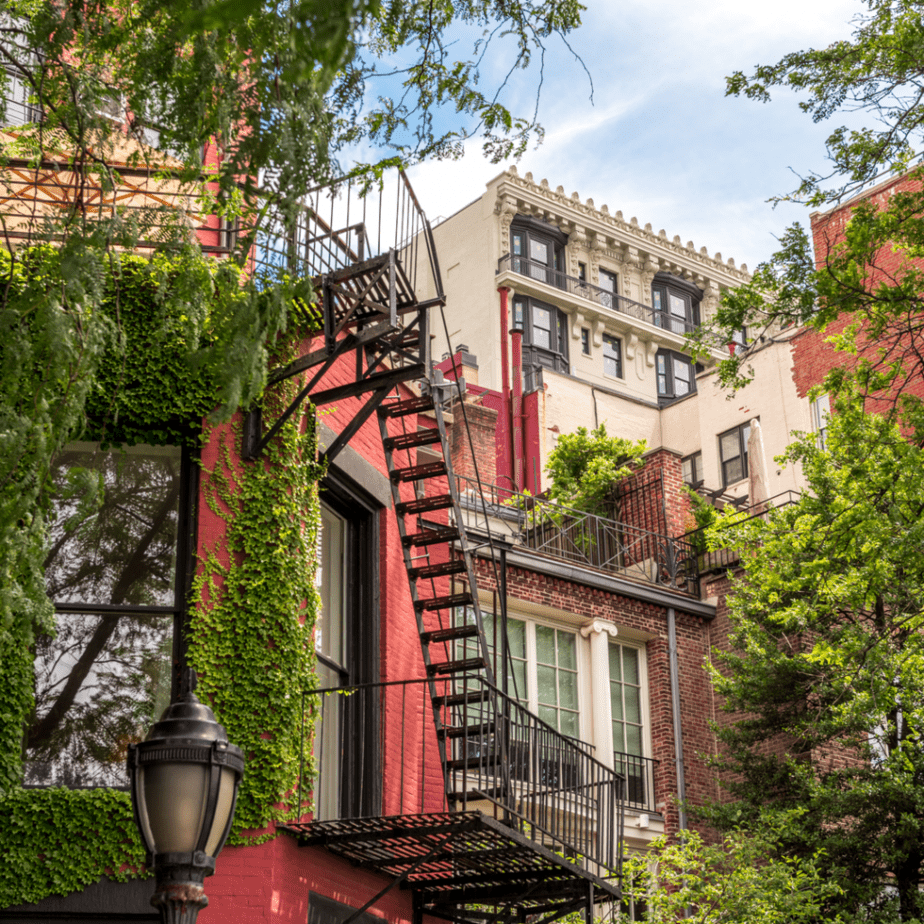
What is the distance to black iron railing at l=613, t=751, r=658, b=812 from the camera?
18.4 meters

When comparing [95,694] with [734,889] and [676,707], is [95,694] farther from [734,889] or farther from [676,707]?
[676,707]

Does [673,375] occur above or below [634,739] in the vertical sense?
above

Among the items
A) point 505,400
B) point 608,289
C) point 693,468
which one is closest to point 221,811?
point 505,400

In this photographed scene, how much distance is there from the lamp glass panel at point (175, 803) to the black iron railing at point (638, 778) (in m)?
13.6

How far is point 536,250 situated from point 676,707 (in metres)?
25.5

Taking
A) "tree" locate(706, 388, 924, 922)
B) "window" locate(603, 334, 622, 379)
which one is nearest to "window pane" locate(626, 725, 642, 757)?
"tree" locate(706, 388, 924, 922)

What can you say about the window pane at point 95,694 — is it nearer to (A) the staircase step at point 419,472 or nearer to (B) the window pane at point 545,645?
(A) the staircase step at point 419,472

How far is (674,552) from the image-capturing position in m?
21.4

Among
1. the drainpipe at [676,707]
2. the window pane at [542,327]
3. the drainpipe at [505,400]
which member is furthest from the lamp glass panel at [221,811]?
the window pane at [542,327]

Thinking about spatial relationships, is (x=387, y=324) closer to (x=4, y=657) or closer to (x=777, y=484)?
(x=4, y=657)

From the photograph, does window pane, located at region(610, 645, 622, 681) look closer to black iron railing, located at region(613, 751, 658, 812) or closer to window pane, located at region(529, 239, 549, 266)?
black iron railing, located at region(613, 751, 658, 812)

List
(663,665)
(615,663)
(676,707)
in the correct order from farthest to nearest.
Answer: (663,665), (615,663), (676,707)

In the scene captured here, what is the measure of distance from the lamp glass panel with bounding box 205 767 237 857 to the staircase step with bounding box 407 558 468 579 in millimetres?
5937

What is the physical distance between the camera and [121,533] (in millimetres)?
10055
